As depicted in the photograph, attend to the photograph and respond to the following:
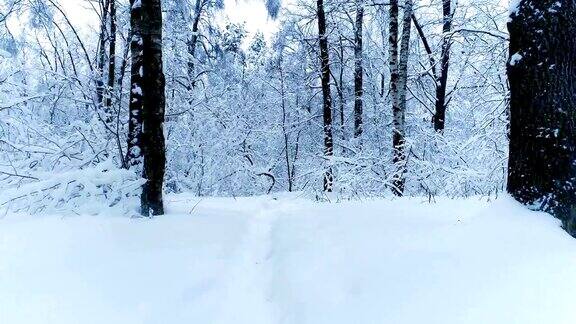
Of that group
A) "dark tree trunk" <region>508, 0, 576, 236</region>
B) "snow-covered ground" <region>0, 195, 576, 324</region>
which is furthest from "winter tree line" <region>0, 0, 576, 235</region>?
"snow-covered ground" <region>0, 195, 576, 324</region>

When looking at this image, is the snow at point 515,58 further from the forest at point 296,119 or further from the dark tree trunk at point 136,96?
the dark tree trunk at point 136,96

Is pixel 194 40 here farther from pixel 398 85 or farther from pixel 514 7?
pixel 514 7

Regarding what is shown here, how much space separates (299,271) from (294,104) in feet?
53.4

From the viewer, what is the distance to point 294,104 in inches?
754

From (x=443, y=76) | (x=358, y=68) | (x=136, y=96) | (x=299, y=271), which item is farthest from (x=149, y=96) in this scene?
(x=358, y=68)

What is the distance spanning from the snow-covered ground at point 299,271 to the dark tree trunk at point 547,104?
20 centimetres

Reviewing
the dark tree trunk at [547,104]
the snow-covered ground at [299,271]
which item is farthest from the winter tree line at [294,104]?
the snow-covered ground at [299,271]

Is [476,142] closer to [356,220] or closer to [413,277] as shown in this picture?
[356,220]

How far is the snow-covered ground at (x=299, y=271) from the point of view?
7.27 feet

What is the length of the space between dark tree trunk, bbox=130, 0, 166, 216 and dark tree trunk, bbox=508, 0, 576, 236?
11.4ft

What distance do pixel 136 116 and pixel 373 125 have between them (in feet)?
32.9

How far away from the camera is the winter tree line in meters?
3.20

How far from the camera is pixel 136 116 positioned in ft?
15.6

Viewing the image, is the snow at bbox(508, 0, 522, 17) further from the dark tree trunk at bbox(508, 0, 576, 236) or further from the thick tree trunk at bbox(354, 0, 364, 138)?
the thick tree trunk at bbox(354, 0, 364, 138)
